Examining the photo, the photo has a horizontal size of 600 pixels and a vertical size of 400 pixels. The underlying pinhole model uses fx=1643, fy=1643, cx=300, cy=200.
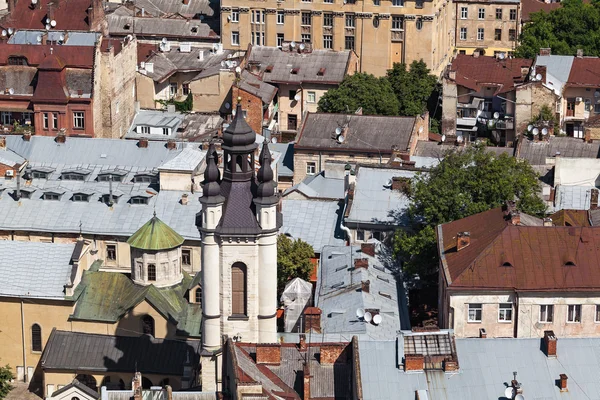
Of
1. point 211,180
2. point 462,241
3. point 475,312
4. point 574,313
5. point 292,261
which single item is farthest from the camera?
point 292,261

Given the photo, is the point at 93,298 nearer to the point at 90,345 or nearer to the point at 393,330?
the point at 90,345

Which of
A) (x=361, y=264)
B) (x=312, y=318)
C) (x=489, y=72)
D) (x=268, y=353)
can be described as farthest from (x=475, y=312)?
(x=489, y=72)

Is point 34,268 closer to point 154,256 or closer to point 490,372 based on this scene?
point 154,256

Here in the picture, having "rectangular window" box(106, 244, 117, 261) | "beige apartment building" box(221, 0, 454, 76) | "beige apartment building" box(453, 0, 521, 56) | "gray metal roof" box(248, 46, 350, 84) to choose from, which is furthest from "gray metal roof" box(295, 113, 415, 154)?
"beige apartment building" box(453, 0, 521, 56)

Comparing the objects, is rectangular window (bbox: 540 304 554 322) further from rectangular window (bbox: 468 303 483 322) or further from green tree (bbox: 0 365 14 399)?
green tree (bbox: 0 365 14 399)

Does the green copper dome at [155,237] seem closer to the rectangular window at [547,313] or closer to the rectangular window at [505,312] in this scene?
the rectangular window at [505,312]

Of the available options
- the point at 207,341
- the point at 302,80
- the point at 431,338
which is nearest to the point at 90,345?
the point at 207,341

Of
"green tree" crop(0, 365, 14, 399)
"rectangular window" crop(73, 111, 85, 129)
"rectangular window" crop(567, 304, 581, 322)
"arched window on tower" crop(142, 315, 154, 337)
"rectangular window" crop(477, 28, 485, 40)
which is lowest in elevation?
"green tree" crop(0, 365, 14, 399)
